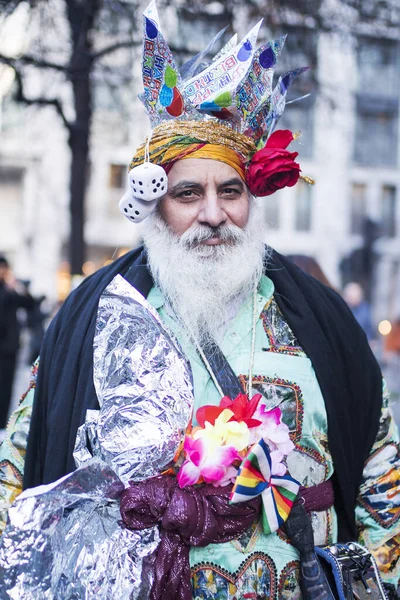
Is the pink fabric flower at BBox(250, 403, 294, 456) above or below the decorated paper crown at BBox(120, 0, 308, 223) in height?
below

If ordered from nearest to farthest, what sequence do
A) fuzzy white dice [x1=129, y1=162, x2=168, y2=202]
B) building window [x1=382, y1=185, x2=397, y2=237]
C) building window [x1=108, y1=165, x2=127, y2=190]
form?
fuzzy white dice [x1=129, y1=162, x2=168, y2=202], building window [x1=108, y1=165, x2=127, y2=190], building window [x1=382, y1=185, x2=397, y2=237]

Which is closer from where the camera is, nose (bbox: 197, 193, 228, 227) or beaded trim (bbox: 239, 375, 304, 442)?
beaded trim (bbox: 239, 375, 304, 442)

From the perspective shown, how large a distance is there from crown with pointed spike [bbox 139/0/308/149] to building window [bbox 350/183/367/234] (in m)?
27.0

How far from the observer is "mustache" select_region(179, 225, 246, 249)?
2.32m

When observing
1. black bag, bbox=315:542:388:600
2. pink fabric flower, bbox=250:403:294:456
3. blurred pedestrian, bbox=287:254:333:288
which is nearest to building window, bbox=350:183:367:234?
blurred pedestrian, bbox=287:254:333:288

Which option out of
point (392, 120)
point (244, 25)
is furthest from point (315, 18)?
point (392, 120)

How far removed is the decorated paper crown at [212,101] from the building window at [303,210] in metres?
26.1

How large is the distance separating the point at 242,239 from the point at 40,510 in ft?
3.47

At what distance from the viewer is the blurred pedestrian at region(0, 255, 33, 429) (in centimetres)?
773

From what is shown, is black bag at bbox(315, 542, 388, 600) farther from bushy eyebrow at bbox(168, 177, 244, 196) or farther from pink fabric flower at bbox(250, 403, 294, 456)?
bushy eyebrow at bbox(168, 177, 244, 196)

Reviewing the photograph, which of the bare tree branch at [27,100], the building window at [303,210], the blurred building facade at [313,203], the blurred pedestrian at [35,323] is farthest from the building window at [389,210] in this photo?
the bare tree branch at [27,100]

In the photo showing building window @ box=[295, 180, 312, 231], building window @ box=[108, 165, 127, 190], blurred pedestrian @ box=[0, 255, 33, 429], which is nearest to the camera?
blurred pedestrian @ box=[0, 255, 33, 429]

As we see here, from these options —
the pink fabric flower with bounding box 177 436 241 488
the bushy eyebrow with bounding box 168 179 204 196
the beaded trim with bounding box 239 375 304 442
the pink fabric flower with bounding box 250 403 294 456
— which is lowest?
the pink fabric flower with bounding box 177 436 241 488

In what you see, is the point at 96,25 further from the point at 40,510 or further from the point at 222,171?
the point at 40,510
